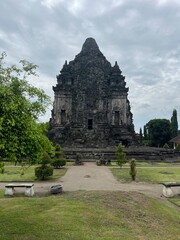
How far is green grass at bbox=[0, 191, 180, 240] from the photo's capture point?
8.95 m

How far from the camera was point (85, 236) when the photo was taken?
8.70 m

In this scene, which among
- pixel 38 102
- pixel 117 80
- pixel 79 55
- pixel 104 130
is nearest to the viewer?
pixel 38 102

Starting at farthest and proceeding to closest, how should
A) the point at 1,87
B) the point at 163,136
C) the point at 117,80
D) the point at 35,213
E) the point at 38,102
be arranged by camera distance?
the point at 163,136 → the point at 117,80 → the point at 35,213 → the point at 38,102 → the point at 1,87

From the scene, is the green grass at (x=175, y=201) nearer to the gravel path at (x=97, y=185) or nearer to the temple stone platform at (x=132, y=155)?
the gravel path at (x=97, y=185)

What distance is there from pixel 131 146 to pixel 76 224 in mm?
38007

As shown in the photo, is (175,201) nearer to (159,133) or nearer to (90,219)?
(90,219)

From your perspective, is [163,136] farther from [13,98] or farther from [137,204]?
[13,98]

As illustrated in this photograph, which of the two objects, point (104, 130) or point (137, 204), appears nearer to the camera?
point (137, 204)

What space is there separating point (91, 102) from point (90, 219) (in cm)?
4489

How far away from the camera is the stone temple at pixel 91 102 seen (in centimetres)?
5069

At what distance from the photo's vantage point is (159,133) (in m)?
72.8

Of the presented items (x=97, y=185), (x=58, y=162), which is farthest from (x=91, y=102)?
(x=97, y=185)

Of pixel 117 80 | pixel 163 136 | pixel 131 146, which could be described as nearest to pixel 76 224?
pixel 131 146

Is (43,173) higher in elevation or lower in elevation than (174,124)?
lower
